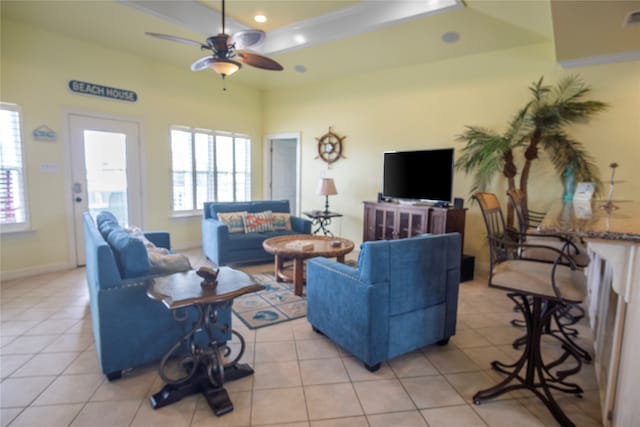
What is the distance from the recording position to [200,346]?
2086 mm

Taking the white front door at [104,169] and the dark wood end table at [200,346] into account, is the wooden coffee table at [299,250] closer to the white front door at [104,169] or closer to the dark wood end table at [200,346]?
the dark wood end table at [200,346]

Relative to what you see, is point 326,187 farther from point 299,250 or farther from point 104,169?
point 104,169

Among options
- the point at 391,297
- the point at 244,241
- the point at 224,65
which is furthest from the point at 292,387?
the point at 244,241

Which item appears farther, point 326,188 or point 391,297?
point 326,188

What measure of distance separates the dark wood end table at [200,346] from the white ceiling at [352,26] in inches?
126

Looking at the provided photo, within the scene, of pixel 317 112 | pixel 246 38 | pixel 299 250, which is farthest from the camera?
pixel 317 112

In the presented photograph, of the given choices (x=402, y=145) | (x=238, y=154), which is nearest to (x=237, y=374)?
(x=402, y=145)

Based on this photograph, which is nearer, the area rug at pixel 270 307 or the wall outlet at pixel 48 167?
the area rug at pixel 270 307

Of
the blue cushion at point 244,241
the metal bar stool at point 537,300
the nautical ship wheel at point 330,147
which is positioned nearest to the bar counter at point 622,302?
the metal bar stool at point 537,300

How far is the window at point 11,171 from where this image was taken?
12.9ft

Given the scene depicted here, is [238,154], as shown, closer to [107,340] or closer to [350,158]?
[350,158]

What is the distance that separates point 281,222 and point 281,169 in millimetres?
2377

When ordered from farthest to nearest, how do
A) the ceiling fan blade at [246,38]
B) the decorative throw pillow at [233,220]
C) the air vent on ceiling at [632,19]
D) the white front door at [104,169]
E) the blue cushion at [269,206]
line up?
the blue cushion at [269,206]
the decorative throw pillow at [233,220]
the white front door at [104,169]
the ceiling fan blade at [246,38]
the air vent on ceiling at [632,19]

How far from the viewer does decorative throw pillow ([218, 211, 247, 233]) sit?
15.9 feet
